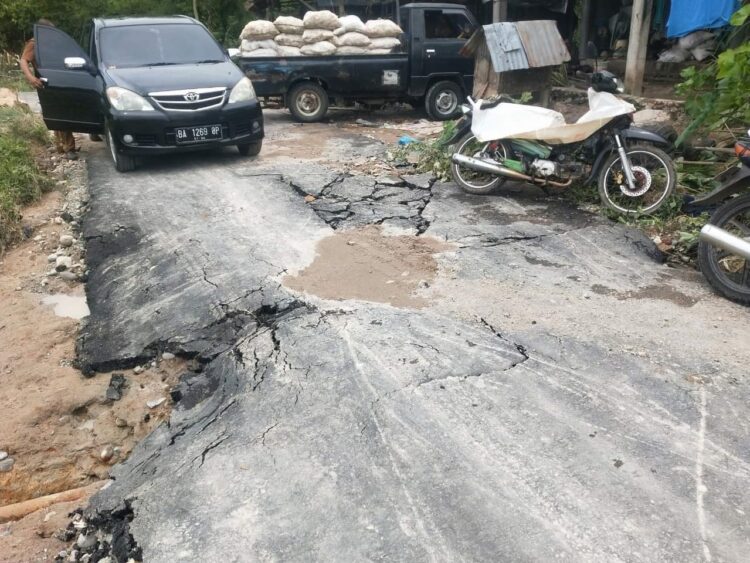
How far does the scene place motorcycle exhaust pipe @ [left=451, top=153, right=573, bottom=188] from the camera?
601 cm

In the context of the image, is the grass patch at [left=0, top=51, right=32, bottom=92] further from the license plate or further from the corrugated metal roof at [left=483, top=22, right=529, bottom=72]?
the corrugated metal roof at [left=483, top=22, right=529, bottom=72]

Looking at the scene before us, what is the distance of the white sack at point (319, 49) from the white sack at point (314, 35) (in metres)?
0.07

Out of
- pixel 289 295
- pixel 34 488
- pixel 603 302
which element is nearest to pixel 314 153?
pixel 289 295

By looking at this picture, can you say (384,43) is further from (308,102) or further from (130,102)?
(130,102)

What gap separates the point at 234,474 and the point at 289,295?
169cm

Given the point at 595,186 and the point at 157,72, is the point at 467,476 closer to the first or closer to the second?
the point at 595,186

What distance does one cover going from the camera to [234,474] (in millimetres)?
2686

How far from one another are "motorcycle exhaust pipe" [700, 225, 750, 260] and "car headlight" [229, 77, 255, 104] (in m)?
5.45

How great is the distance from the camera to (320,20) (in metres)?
10.4

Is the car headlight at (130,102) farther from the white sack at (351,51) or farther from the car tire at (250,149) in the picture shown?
the white sack at (351,51)

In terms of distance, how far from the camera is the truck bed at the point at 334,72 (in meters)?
10.5

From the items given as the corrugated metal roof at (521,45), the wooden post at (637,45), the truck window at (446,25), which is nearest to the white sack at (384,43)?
the truck window at (446,25)

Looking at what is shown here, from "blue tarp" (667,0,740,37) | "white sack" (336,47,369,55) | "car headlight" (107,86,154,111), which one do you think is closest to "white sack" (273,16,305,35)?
"white sack" (336,47,369,55)

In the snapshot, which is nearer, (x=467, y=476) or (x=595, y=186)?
(x=467, y=476)
